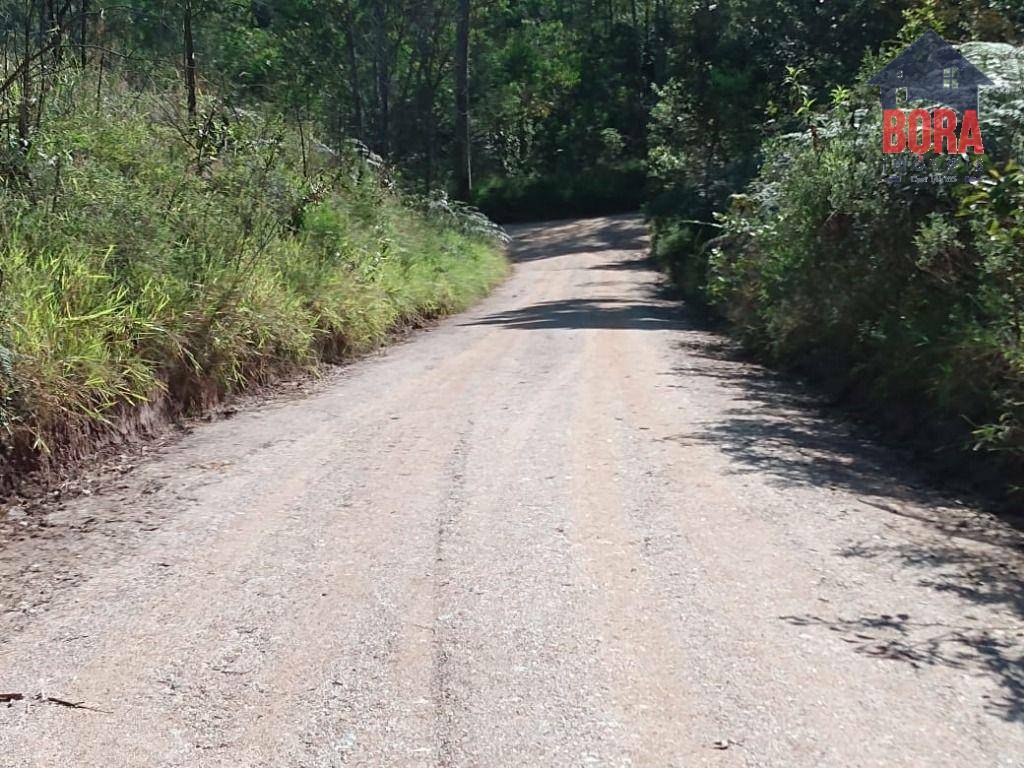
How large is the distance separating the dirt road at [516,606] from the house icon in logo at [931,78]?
4.02 m

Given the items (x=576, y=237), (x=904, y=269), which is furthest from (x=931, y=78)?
(x=576, y=237)

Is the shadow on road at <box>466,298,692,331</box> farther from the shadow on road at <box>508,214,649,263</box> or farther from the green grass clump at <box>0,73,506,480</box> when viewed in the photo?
the shadow on road at <box>508,214,649,263</box>

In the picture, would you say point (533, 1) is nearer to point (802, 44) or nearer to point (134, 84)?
point (802, 44)

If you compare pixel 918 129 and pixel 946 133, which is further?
pixel 918 129

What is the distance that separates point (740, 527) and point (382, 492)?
2.30 metres

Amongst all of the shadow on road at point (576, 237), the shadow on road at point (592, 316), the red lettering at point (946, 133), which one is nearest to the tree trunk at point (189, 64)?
the shadow on road at point (592, 316)

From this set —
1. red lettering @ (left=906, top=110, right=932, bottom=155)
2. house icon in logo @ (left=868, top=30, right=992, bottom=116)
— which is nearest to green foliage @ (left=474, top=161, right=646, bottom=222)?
house icon in logo @ (left=868, top=30, right=992, bottom=116)

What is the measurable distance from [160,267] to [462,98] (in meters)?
24.8

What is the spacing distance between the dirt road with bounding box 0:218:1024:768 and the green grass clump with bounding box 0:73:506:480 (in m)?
0.78

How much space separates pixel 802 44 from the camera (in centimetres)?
2511

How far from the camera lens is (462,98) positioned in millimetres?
33406

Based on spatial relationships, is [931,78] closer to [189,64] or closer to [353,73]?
[189,64]

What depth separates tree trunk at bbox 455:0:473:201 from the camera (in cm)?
3219

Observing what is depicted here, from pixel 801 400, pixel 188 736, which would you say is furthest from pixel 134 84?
pixel 188 736
